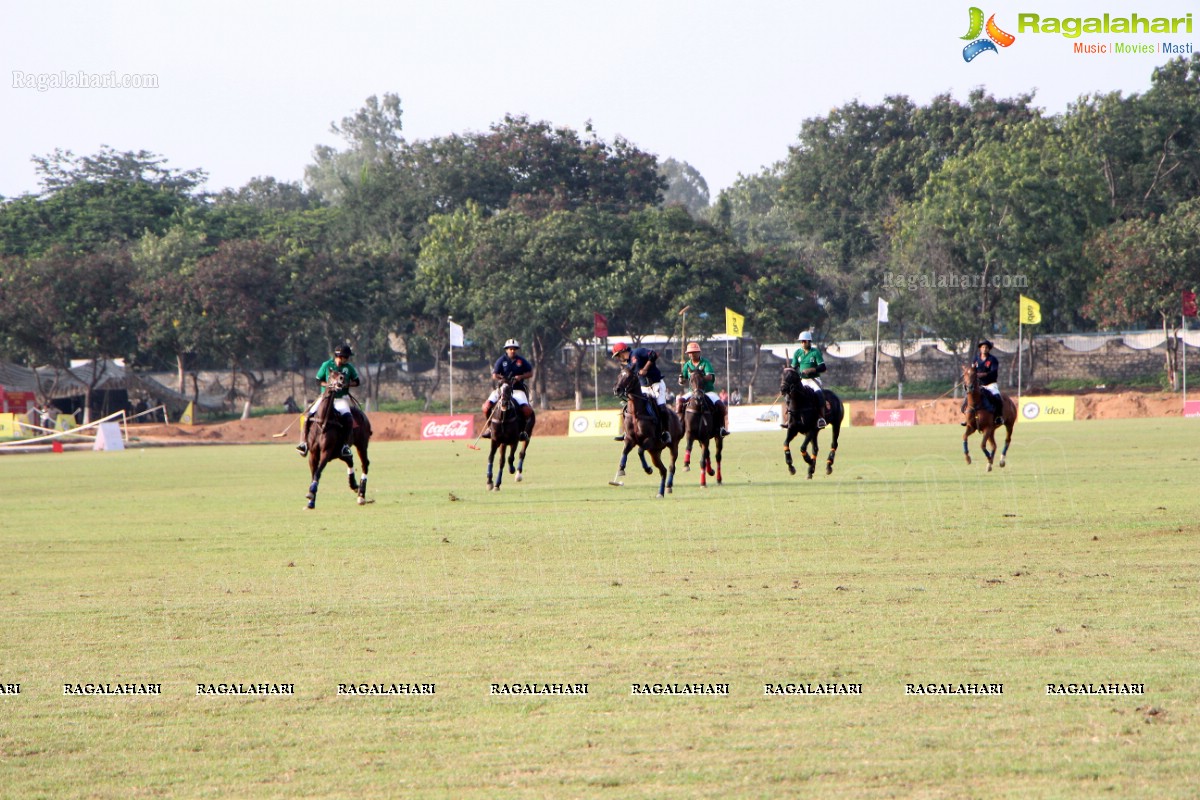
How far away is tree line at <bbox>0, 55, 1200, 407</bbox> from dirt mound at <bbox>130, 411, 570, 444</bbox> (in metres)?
4.63

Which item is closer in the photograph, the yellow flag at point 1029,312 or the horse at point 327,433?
the horse at point 327,433

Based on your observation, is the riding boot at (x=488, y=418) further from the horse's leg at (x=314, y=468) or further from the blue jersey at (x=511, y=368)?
the horse's leg at (x=314, y=468)

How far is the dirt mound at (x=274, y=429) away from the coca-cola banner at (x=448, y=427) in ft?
1.66

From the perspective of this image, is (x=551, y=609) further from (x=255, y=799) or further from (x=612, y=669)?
(x=255, y=799)

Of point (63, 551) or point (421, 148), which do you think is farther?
point (421, 148)

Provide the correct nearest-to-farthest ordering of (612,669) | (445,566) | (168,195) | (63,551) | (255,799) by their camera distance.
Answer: (255,799) → (612,669) → (445,566) → (63,551) → (168,195)

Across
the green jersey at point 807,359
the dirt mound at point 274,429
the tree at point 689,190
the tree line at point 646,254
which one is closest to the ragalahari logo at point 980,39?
the tree line at point 646,254

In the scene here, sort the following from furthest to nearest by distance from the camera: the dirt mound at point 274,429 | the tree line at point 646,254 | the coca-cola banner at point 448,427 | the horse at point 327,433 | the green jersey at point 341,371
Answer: the tree line at point 646,254, the dirt mound at point 274,429, the coca-cola banner at point 448,427, the green jersey at point 341,371, the horse at point 327,433

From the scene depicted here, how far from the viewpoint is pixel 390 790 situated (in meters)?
5.22

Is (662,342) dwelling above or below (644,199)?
below

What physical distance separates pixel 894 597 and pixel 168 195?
70.7 metres

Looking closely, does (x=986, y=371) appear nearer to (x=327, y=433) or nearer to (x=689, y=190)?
(x=327, y=433)

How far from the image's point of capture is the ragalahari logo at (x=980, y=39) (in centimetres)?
5078

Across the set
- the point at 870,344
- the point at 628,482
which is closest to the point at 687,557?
the point at 628,482
